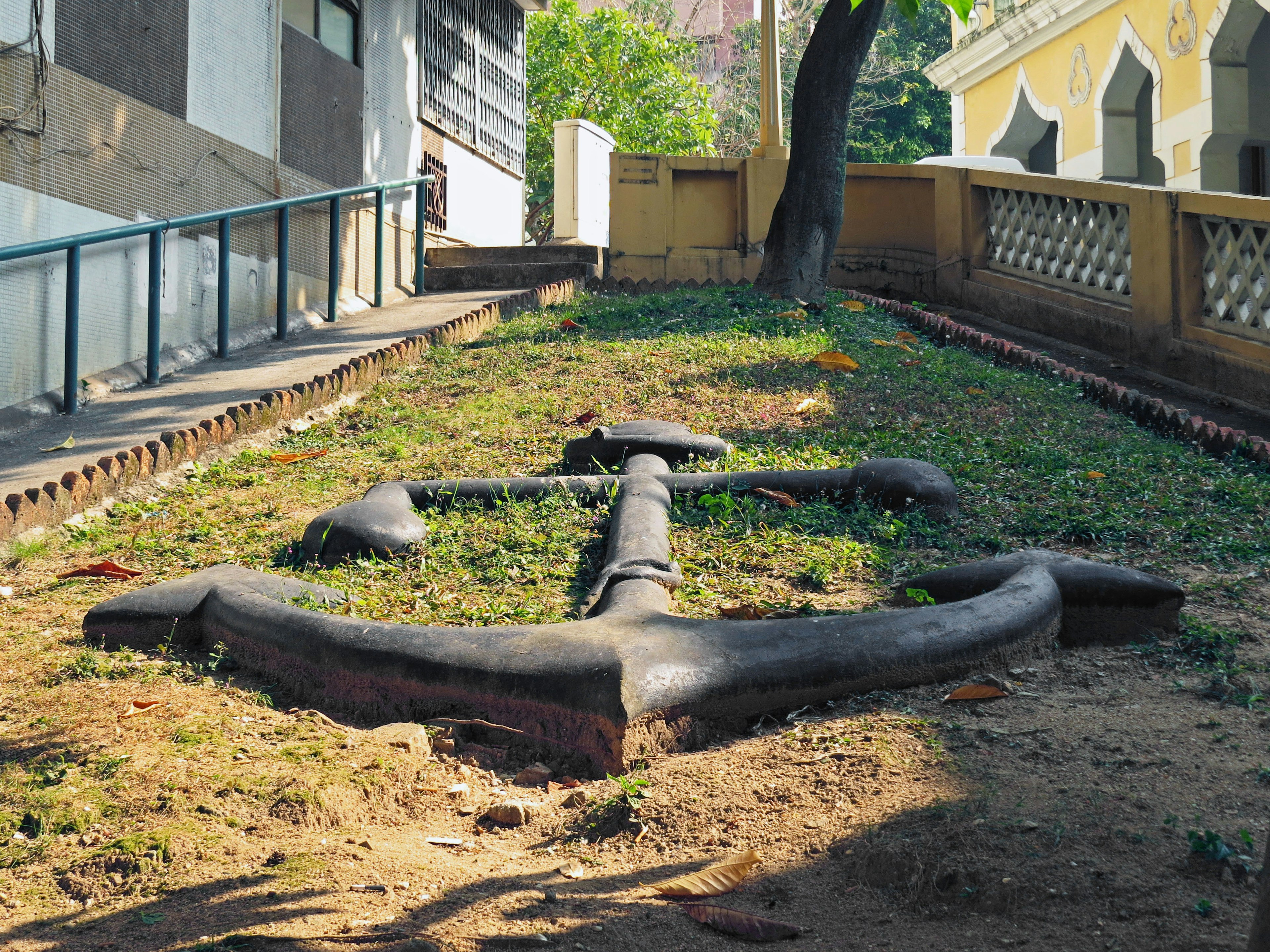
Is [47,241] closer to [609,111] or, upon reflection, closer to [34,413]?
[34,413]

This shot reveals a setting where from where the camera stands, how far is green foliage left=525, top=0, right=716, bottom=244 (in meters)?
23.7

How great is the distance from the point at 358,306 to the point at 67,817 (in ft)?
26.7

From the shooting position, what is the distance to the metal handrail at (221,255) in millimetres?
6090

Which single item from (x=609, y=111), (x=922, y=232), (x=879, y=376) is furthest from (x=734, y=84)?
(x=879, y=376)

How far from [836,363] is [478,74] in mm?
9053

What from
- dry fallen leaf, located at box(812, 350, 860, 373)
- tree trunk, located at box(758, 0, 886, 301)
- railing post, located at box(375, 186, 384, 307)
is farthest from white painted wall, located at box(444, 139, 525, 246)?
dry fallen leaf, located at box(812, 350, 860, 373)

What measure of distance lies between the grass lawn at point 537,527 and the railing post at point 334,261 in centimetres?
183

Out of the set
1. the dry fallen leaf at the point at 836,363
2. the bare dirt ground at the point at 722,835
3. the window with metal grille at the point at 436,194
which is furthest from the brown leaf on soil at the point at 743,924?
the window with metal grille at the point at 436,194

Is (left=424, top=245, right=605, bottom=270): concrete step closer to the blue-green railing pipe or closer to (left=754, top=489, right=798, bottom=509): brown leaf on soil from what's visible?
the blue-green railing pipe

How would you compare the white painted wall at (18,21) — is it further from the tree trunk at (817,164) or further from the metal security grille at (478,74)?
the metal security grille at (478,74)

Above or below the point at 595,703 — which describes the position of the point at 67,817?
below

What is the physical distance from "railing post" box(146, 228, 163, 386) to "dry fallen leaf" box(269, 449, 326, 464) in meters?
1.68

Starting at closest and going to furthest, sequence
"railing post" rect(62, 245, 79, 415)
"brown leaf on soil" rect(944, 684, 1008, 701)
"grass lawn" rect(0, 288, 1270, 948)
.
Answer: "grass lawn" rect(0, 288, 1270, 948)
"brown leaf on soil" rect(944, 684, 1008, 701)
"railing post" rect(62, 245, 79, 415)

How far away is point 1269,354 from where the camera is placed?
7.06 meters
